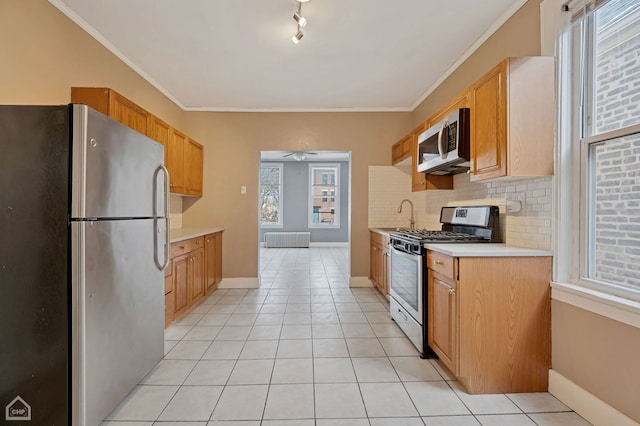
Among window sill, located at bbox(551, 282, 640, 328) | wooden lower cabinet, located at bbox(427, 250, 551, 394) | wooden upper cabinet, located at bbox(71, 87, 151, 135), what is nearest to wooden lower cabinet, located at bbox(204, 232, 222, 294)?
wooden upper cabinet, located at bbox(71, 87, 151, 135)

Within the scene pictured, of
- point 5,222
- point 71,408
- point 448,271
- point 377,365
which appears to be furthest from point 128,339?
point 448,271

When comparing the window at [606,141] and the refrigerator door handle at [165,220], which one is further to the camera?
the refrigerator door handle at [165,220]

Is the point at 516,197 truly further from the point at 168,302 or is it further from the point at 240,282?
the point at 240,282

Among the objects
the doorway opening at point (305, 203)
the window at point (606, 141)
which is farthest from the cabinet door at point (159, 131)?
the doorway opening at point (305, 203)

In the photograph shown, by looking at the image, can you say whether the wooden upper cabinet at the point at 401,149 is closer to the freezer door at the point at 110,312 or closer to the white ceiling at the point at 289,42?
the white ceiling at the point at 289,42

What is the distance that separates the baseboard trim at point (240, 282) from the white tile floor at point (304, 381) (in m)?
0.99

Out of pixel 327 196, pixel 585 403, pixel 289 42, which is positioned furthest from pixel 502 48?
pixel 327 196

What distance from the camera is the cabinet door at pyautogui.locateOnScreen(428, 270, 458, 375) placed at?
1.87 meters

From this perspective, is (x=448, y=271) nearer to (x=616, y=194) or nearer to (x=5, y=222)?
(x=616, y=194)

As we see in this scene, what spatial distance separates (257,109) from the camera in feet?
14.3

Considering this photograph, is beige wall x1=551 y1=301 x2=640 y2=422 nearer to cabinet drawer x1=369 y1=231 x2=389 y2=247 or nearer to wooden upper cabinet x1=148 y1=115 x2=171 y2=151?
cabinet drawer x1=369 y1=231 x2=389 y2=247

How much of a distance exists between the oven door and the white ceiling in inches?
74.1

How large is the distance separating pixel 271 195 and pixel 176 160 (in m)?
5.62

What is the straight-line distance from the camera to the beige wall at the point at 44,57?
1.84m
